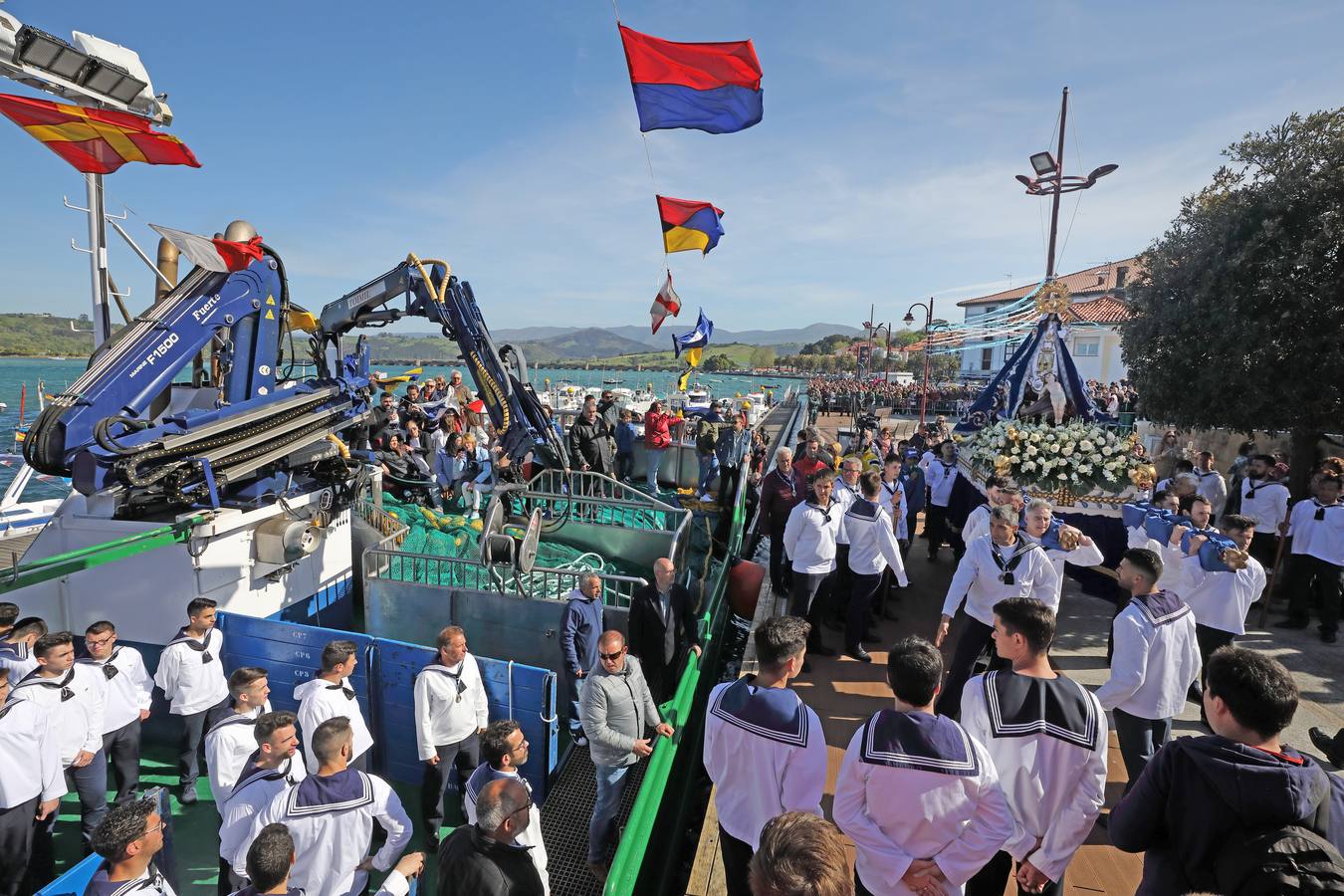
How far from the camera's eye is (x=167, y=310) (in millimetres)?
6441

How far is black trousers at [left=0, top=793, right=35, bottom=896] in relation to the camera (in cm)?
378

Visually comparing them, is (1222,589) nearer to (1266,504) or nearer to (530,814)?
(1266,504)

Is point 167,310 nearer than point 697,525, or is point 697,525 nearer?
point 167,310

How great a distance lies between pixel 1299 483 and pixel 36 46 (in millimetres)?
15079

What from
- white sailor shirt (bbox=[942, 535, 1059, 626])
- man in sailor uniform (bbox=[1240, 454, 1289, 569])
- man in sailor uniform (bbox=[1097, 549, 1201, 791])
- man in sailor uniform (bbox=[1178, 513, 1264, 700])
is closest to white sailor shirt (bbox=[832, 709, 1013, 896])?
man in sailor uniform (bbox=[1097, 549, 1201, 791])

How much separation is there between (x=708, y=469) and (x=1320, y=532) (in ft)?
27.0

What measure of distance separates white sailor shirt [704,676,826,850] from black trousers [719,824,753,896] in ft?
0.41

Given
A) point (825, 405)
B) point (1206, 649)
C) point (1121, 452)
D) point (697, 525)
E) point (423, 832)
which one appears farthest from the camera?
point (825, 405)

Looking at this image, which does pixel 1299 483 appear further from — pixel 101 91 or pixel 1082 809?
pixel 101 91

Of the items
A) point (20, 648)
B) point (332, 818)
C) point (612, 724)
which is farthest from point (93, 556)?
point (612, 724)

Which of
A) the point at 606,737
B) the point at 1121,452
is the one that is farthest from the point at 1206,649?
the point at 606,737

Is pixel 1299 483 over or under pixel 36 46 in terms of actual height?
under

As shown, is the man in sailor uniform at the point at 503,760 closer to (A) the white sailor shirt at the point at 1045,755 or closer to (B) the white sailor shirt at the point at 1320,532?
(A) the white sailor shirt at the point at 1045,755

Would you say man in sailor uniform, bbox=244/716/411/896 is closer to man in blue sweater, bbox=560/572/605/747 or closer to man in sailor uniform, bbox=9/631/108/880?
man in sailor uniform, bbox=9/631/108/880
